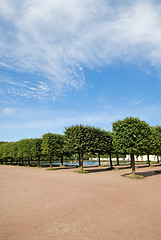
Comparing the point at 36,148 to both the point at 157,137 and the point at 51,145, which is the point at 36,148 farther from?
the point at 157,137

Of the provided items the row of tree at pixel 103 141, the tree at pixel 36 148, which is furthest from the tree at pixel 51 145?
the tree at pixel 36 148

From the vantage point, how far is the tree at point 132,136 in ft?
81.3

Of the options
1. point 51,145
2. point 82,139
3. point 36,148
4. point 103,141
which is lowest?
point 36,148

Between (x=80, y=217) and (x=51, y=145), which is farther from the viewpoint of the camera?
(x=51, y=145)

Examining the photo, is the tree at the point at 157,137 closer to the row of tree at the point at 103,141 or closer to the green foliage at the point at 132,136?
the row of tree at the point at 103,141

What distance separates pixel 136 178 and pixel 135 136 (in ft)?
19.8

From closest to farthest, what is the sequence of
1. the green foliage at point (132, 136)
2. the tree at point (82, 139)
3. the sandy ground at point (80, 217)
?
the sandy ground at point (80, 217), the green foliage at point (132, 136), the tree at point (82, 139)

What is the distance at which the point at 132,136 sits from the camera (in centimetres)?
2531

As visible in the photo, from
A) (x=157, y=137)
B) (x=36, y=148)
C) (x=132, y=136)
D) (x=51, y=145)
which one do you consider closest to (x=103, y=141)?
(x=132, y=136)

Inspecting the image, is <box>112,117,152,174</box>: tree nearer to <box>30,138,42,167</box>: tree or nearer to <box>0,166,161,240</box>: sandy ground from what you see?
<box>0,166,161,240</box>: sandy ground

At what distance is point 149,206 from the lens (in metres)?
11.0

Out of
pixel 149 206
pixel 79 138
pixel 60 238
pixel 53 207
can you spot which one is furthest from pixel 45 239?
pixel 79 138

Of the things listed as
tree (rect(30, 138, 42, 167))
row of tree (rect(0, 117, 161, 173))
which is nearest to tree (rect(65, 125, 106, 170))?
row of tree (rect(0, 117, 161, 173))

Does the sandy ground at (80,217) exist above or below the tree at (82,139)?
below
